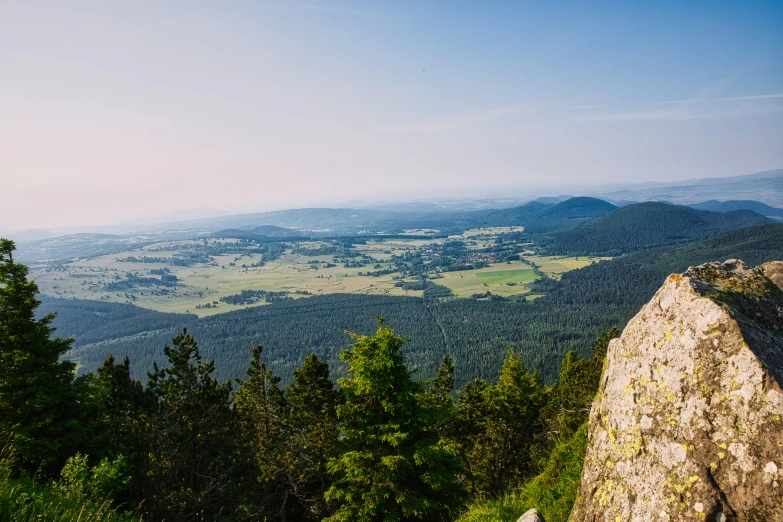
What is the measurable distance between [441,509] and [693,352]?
1567cm

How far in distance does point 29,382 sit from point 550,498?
73.7ft

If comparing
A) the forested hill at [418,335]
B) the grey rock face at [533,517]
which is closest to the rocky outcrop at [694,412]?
the grey rock face at [533,517]

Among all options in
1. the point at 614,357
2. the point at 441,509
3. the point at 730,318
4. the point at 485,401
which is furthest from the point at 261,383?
the point at 730,318

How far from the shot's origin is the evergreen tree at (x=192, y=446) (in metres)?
21.5

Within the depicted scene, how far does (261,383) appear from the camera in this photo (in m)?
28.3

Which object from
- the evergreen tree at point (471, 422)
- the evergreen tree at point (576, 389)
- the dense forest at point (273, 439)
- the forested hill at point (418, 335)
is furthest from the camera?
the forested hill at point (418, 335)

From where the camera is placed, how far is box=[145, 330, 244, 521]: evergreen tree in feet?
70.5

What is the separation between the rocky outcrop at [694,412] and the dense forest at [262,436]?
3339 mm

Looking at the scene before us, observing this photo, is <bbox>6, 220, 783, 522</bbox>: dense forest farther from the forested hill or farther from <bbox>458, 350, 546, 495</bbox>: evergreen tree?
the forested hill

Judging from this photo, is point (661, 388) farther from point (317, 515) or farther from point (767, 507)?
point (317, 515)

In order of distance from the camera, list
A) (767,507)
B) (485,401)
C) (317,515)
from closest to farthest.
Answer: (767,507), (317,515), (485,401)

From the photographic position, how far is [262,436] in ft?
83.2

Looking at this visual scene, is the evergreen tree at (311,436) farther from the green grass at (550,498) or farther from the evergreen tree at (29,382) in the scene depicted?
the green grass at (550,498)

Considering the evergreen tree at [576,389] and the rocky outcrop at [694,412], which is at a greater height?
the rocky outcrop at [694,412]
